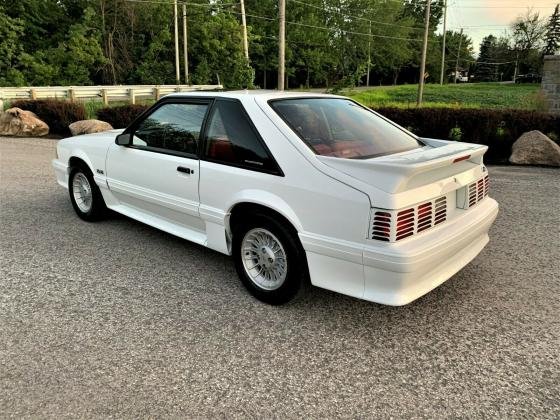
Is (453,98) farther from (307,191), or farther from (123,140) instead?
(307,191)

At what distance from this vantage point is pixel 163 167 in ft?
13.9

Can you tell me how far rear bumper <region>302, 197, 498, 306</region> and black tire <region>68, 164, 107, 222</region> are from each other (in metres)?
3.21

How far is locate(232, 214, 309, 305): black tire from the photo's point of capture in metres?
3.26

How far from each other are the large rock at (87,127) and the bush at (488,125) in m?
8.54

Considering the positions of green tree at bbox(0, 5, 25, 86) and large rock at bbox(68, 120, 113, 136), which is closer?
large rock at bbox(68, 120, 113, 136)

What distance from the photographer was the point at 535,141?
30.2 ft

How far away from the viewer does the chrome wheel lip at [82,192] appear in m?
5.49

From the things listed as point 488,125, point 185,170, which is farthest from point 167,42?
point 185,170

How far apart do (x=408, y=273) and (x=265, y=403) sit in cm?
113

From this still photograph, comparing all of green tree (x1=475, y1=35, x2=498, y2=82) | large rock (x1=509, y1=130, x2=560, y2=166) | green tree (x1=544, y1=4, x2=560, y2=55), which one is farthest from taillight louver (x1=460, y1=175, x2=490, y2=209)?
green tree (x1=475, y1=35, x2=498, y2=82)

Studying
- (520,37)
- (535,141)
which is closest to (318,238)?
(535,141)

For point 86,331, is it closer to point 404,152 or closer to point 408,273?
point 408,273

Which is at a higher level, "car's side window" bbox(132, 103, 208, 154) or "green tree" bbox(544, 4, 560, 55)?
"green tree" bbox(544, 4, 560, 55)

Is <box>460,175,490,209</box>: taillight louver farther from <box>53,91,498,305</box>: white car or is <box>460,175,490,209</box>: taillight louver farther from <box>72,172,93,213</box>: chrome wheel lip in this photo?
<box>72,172,93,213</box>: chrome wheel lip
